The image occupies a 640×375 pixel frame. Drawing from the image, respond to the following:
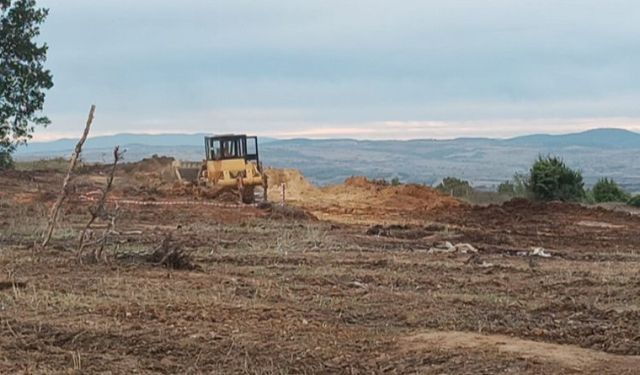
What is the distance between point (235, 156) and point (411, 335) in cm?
2305

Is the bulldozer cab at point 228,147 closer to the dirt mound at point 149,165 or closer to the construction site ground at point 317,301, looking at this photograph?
the construction site ground at point 317,301

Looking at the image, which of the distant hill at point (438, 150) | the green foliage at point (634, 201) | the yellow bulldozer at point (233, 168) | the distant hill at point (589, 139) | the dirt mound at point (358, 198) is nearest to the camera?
the dirt mound at point (358, 198)

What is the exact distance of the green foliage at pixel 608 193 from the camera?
40.6 metres

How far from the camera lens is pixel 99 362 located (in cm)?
843

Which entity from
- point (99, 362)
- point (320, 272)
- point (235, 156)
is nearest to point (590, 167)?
point (235, 156)

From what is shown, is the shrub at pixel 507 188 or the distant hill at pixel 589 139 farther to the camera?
the distant hill at pixel 589 139

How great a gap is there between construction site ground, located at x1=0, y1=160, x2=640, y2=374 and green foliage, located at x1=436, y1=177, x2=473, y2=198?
20.0 m

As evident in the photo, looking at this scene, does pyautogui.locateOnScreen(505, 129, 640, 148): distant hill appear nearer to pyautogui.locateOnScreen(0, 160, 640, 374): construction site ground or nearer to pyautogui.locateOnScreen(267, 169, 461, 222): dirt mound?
pyautogui.locateOnScreen(267, 169, 461, 222): dirt mound

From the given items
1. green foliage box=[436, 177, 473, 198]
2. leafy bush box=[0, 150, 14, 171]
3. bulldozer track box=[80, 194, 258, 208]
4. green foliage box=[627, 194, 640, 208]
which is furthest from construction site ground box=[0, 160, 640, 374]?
green foliage box=[436, 177, 473, 198]

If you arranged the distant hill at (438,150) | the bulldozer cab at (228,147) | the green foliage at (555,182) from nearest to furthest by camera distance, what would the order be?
the bulldozer cab at (228,147), the green foliage at (555,182), the distant hill at (438,150)

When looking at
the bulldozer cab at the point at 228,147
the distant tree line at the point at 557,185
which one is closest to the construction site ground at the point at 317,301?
the bulldozer cab at the point at 228,147

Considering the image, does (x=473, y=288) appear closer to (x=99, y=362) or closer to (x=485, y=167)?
(x=99, y=362)

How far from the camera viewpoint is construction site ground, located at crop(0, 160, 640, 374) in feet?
27.3

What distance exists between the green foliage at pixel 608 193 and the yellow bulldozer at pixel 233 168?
A: 1504 centimetres
